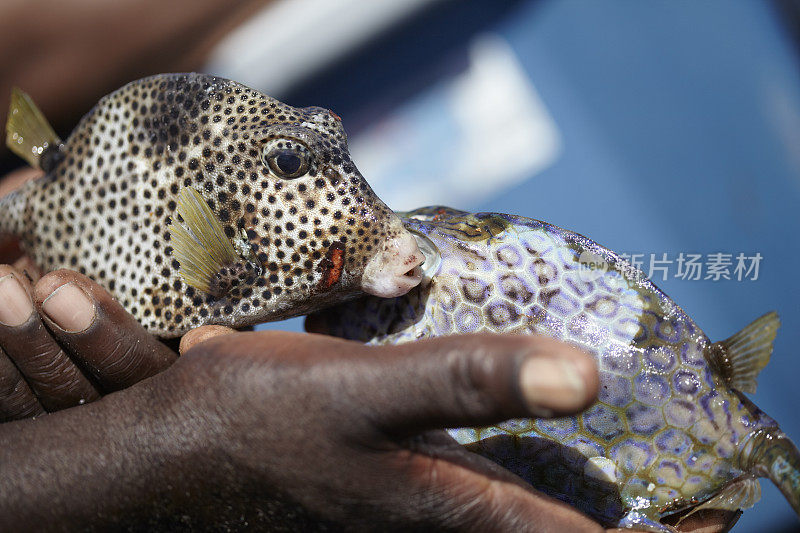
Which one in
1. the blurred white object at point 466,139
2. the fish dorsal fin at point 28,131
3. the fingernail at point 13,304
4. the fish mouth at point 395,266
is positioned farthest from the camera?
the blurred white object at point 466,139

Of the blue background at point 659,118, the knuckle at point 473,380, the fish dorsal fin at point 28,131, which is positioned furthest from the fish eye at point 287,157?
the blue background at point 659,118

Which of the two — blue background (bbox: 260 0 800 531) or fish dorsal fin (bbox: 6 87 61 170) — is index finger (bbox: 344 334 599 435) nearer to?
fish dorsal fin (bbox: 6 87 61 170)

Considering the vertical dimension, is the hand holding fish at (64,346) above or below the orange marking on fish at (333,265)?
below

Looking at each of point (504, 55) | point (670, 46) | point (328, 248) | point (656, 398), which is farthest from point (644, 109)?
point (328, 248)

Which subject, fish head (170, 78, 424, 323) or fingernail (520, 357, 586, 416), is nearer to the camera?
fingernail (520, 357, 586, 416)

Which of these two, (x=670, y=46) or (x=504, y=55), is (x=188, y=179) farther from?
(x=670, y=46)

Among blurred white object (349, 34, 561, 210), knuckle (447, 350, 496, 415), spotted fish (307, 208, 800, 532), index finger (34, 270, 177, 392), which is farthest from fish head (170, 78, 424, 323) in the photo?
blurred white object (349, 34, 561, 210)

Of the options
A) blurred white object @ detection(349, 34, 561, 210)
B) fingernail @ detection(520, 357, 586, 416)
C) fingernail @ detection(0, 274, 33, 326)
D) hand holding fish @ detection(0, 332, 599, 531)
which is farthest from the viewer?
blurred white object @ detection(349, 34, 561, 210)

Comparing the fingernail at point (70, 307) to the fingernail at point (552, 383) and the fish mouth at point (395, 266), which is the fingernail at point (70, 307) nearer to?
the fish mouth at point (395, 266)
